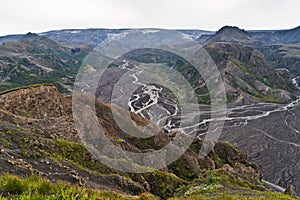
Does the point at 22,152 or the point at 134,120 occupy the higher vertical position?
the point at 22,152

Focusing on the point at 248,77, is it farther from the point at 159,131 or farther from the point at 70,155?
the point at 70,155

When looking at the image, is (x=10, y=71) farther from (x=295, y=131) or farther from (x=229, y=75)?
(x=295, y=131)

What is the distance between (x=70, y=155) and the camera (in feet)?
68.2

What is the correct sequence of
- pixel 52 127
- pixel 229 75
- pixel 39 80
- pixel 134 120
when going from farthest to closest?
pixel 39 80, pixel 229 75, pixel 134 120, pixel 52 127

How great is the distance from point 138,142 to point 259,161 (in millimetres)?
45580

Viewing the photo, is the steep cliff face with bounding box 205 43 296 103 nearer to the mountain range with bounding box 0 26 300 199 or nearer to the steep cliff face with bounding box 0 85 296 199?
the mountain range with bounding box 0 26 300 199

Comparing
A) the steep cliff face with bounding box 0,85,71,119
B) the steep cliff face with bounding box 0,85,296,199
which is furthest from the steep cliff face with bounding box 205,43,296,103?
the steep cliff face with bounding box 0,85,71,119

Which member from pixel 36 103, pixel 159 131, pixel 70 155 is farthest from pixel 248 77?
pixel 70 155

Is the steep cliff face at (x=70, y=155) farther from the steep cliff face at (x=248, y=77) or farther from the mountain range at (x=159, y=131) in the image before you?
the steep cliff face at (x=248, y=77)

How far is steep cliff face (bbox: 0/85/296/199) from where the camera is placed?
15.1 meters

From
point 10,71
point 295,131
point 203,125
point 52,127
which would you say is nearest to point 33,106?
point 52,127

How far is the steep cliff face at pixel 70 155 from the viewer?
15062 millimetres

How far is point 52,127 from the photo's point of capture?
86.8 ft

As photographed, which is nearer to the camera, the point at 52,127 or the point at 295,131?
the point at 52,127
